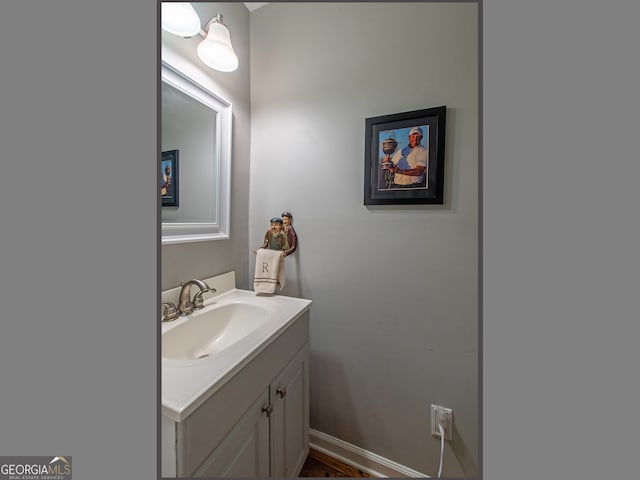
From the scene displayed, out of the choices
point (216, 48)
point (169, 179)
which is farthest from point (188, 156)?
point (216, 48)

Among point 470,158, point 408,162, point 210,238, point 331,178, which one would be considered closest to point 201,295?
point 210,238

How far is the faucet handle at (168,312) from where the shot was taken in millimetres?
818

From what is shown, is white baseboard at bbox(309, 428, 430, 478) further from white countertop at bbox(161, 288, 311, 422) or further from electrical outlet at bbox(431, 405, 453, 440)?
white countertop at bbox(161, 288, 311, 422)

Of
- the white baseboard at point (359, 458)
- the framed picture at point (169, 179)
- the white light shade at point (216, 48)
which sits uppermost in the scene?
the white light shade at point (216, 48)

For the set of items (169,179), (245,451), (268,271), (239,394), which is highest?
(169,179)

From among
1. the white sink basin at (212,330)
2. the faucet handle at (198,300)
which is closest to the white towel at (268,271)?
the white sink basin at (212,330)

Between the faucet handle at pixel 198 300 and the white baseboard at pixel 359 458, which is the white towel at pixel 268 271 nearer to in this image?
the faucet handle at pixel 198 300

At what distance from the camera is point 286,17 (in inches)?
44.8

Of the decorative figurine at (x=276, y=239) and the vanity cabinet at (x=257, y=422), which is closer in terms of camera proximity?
the vanity cabinet at (x=257, y=422)

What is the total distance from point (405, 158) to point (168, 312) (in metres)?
1.07

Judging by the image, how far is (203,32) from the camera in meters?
0.93

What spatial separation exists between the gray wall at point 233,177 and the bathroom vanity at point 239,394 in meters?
0.08

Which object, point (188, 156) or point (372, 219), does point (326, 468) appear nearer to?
point (372, 219)
